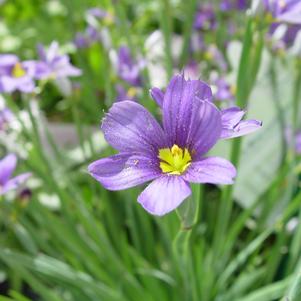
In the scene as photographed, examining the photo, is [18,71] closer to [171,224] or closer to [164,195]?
[171,224]

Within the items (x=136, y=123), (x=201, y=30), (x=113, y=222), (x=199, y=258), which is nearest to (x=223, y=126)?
(x=136, y=123)

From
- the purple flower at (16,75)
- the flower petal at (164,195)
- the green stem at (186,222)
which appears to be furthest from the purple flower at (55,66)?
the flower petal at (164,195)

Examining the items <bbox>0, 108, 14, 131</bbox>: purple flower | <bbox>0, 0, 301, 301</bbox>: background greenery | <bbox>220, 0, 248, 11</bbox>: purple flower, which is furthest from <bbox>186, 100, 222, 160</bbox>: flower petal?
<bbox>220, 0, 248, 11</bbox>: purple flower

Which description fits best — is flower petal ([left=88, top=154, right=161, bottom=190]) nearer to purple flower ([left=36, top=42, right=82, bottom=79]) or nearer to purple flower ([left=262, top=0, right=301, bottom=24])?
purple flower ([left=262, top=0, right=301, bottom=24])

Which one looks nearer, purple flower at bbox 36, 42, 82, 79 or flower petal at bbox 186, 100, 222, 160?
flower petal at bbox 186, 100, 222, 160

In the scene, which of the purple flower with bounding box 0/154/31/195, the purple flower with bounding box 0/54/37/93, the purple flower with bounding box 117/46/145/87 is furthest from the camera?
the purple flower with bounding box 117/46/145/87

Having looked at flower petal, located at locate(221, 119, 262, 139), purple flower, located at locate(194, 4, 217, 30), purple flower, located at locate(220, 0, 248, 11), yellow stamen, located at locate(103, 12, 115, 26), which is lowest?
flower petal, located at locate(221, 119, 262, 139)

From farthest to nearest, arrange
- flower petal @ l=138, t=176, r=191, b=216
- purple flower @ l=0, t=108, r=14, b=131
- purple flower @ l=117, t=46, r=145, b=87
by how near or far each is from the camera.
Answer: purple flower @ l=117, t=46, r=145, b=87
purple flower @ l=0, t=108, r=14, b=131
flower petal @ l=138, t=176, r=191, b=216

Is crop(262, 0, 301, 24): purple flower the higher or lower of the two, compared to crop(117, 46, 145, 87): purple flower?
higher
